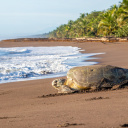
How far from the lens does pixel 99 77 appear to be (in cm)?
494

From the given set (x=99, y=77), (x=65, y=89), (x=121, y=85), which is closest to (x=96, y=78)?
(x=99, y=77)

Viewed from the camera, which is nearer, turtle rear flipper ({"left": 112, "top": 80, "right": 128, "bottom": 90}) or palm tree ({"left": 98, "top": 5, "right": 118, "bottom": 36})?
turtle rear flipper ({"left": 112, "top": 80, "right": 128, "bottom": 90})

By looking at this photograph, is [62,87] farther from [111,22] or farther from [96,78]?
[111,22]

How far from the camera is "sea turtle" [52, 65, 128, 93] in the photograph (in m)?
4.94

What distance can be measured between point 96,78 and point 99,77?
0.07 meters

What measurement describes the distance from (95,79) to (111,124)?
8.78 ft

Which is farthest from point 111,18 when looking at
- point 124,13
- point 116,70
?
point 116,70

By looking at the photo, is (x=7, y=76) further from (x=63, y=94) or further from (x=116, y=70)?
(x=116, y=70)

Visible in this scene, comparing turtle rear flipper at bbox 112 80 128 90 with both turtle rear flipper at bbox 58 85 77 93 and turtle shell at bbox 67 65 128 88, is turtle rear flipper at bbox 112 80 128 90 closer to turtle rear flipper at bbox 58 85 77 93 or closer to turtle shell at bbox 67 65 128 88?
turtle shell at bbox 67 65 128 88

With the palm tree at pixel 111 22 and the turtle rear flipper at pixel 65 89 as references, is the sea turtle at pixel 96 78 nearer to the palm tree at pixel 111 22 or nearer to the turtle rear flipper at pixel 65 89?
the turtle rear flipper at pixel 65 89

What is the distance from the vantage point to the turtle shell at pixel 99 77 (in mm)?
4941

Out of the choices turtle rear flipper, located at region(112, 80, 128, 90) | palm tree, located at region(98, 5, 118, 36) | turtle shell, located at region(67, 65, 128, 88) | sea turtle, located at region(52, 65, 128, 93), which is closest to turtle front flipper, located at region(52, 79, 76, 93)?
sea turtle, located at region(52, 65, 128, 93)

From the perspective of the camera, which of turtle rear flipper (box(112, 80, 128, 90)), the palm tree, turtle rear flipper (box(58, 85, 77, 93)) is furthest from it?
the palm tree

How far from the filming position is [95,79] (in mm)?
4953
